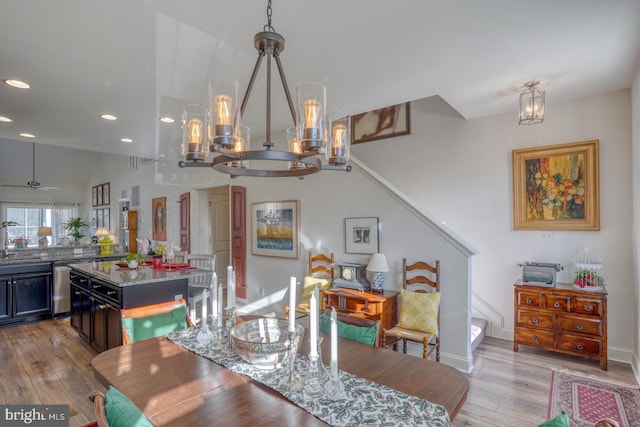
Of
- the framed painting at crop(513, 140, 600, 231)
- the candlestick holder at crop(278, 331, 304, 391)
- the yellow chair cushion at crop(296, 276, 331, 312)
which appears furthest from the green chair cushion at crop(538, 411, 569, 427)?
the framed painting at crop(513, 140, 600, 231)

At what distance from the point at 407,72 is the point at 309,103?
167 cm

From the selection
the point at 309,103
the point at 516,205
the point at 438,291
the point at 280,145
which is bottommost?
the point at 438,291

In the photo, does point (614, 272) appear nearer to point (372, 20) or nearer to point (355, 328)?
point (355, 328)

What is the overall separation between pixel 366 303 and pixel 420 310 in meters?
0.54

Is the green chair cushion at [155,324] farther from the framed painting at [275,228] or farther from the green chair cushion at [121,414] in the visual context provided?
the framed painting at [275,228]

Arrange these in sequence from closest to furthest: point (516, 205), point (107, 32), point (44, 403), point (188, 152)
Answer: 1. point (188, 152)
2. point (107, 32)
3. point (44, 403)
4. point (516, 205)

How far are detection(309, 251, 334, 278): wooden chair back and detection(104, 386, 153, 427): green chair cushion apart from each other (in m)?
3.25

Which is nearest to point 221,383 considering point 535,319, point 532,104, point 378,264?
point 378,264

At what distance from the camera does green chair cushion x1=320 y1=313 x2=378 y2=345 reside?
80.0 inches

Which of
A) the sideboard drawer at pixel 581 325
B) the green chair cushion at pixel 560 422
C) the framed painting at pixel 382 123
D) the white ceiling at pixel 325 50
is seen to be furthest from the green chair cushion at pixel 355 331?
the framed painting at pixel 382 123

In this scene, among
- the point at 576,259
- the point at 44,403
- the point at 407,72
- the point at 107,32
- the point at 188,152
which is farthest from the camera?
the point at 576,259

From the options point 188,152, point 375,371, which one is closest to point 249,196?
point 188,152

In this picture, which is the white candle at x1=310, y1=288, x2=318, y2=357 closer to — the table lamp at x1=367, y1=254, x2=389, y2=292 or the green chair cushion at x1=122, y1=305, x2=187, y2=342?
the green chair cushion at x1=122, y1=305, x2=187, y2=342

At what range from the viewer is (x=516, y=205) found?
13.0 ft
